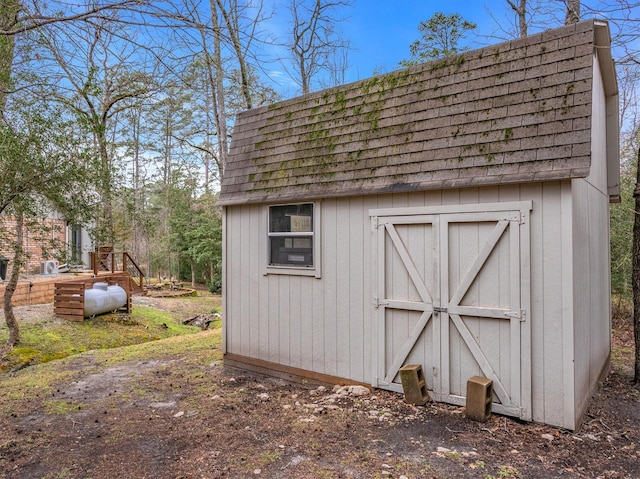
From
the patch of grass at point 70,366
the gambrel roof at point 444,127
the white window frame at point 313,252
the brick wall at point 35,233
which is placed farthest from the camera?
the brick wall at point 35,233

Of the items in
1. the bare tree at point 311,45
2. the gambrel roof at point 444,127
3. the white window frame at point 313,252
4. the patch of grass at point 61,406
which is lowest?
the patch of grass at point 61,406

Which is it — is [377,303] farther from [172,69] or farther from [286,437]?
[172,69]

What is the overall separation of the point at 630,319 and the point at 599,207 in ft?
18.0

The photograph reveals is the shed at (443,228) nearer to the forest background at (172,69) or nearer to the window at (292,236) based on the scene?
the window at (292,236)

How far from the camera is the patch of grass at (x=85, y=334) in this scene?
7652 mm

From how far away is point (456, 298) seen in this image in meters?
4.21

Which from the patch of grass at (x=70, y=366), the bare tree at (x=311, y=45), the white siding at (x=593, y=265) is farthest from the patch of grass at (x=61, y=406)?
the bare tree at (x=311, y=45)

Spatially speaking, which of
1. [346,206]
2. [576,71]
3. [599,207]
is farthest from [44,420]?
[599,207]

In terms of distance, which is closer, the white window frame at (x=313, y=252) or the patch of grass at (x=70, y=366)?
the patch of grass at (x=70, y=366)

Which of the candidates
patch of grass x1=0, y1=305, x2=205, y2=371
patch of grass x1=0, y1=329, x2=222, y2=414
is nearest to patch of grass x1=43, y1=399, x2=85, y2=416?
patch of grass x1=0, y1=329, x2=222, y2=414

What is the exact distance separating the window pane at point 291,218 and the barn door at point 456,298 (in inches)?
37.5

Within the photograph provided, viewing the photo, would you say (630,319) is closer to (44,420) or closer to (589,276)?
(589,276)

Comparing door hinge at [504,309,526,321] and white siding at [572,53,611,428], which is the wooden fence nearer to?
Result: door hinge at [504,309,526,321]

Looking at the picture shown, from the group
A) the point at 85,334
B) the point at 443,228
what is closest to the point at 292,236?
the point at 443,228
